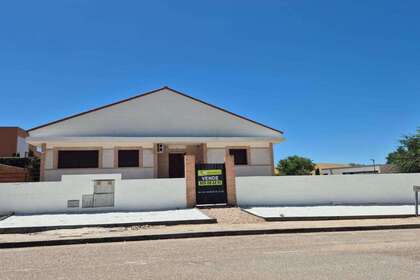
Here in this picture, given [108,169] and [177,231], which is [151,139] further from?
[177,231]

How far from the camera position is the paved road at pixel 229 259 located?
20.0 ft

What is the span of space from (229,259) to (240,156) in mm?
16124

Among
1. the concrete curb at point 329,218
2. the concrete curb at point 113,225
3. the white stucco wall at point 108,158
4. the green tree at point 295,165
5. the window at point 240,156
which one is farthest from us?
the green tree at point 295,165

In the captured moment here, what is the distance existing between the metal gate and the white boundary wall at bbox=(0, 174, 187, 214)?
829 mm

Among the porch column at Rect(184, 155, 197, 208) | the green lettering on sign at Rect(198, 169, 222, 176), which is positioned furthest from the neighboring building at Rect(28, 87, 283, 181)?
the porch column at Rect(184, 155, 197, 208)

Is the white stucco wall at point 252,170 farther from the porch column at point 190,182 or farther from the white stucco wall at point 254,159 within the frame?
the porch column at point 190,182

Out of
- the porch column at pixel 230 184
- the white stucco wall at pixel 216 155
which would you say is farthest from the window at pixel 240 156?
the porch column at pixel 230 184

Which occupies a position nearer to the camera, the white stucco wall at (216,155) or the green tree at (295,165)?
the white stucco wall at (216,155)

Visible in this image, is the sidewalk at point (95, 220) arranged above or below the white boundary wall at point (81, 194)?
below

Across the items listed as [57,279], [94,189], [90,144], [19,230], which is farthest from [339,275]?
[90,144]

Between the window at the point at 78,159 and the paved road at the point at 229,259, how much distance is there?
40.8ft

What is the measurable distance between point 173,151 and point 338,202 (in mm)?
10405

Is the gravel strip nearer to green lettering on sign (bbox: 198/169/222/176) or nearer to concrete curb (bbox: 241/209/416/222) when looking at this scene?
concrete curb (bbox: 241/209/416/222)

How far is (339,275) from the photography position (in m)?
5.91
